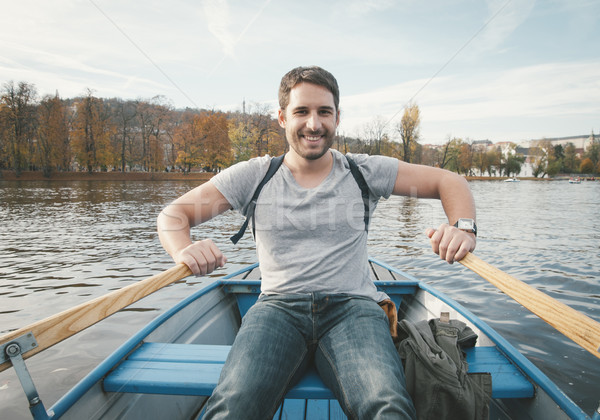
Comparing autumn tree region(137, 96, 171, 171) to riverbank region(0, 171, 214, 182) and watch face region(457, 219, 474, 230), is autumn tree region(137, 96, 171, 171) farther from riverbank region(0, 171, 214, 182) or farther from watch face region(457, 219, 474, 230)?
watch face region(457, 219, 474, 230)

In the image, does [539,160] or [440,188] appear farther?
[539,160]

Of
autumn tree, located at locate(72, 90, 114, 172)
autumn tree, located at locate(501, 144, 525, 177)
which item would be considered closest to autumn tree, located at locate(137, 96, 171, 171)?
autumn tree, located at locate(72, 90, 114, 172)

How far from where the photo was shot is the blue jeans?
4.62 ft

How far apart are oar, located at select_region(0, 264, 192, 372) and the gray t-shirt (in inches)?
25.4

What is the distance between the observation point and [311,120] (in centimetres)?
211

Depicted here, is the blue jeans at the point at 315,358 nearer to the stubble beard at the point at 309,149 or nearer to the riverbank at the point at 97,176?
the stubble beard at the point at 309,149

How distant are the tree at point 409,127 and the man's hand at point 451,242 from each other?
2319 inches

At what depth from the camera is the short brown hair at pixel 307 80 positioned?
2119 millimetres

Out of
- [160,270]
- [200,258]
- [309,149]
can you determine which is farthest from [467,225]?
[160,270]

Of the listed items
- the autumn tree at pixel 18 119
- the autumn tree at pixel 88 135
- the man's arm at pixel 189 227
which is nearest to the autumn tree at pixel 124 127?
the autumn tree at pixel 88 135

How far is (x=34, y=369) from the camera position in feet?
13.4

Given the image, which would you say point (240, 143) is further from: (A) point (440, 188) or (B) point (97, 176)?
(A) point (440, 188)

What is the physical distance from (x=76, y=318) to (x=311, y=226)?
1.18m

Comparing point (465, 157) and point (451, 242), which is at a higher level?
point (465, 157)
